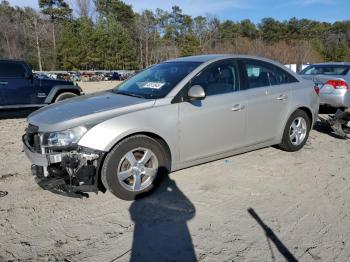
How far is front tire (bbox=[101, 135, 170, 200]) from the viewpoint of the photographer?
13.5 ft

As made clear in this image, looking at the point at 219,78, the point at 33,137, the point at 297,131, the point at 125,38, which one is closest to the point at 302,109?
the point at 297,131

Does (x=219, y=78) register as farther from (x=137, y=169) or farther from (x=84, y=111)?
(x=84, y=111)

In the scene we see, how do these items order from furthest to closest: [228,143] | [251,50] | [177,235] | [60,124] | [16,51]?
1. [16,51]
2. [251,50]
3. [228,143]
4. [60,124]
5. [177,235]

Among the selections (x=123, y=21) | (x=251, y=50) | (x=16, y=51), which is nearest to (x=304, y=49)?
(x=251, y=50)

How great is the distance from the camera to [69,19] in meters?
74.9

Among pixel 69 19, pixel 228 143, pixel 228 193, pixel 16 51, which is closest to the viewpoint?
pixel 228 193

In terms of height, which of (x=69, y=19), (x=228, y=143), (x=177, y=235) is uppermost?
(x=69, y=19)

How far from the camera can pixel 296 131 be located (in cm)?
623

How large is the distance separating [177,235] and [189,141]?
4.77 ft

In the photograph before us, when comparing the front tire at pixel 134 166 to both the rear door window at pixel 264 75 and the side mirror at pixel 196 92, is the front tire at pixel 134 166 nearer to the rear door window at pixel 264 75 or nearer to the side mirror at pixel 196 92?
the side mirror at pixel 196 92

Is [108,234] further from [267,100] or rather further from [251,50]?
[251,50]

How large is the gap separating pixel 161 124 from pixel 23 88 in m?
7.50

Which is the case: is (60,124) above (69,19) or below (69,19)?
below

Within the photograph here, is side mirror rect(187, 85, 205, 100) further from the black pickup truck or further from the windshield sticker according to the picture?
the black pickup truck
